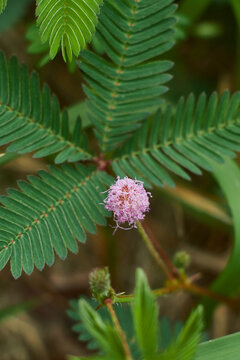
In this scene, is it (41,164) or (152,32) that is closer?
(152,32)

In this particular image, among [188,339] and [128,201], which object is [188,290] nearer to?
[128,201]

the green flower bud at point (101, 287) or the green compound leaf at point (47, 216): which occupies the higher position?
the green compound leaf at point (47, 216)

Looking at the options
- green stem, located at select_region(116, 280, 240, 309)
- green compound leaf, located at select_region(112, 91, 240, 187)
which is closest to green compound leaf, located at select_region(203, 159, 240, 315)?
green stem, located at select_region(116, 280, 240, 309)

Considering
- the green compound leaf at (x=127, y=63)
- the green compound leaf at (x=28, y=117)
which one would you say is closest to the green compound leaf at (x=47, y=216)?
the green compound leaf at (x=28, y=117)

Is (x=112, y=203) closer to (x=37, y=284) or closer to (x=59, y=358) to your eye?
(x=37, y=284)

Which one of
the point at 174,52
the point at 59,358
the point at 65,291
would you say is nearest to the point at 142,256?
the point at 65,291

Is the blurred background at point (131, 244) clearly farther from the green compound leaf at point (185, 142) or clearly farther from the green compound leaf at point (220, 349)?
the green compound leaf at point (220, 349)

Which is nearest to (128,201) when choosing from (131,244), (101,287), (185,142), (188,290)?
(101,287)
